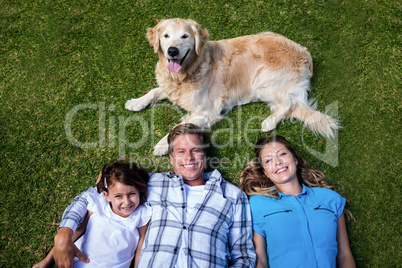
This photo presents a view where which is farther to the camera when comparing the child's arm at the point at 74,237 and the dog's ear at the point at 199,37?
the dog's ear at the point at 199,37

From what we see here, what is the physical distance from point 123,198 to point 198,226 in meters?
0.77

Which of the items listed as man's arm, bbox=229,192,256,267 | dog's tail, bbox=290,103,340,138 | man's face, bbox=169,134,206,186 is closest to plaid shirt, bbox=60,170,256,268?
man's arm, bbox=229,192,256,267

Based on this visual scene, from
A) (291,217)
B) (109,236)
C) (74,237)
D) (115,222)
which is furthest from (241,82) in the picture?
(74,237)

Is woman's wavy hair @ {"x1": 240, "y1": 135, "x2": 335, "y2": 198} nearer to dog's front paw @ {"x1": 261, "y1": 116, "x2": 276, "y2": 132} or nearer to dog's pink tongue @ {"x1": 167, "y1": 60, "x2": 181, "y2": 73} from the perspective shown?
dog's front paw @ {"x1": 261, "y1": 116, "x2": 276, "y2": 132}

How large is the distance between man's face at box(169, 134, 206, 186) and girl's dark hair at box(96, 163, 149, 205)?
0.40 meters

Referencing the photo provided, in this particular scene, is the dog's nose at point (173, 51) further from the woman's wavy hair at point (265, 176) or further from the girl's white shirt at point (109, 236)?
the girl's white shirt at point (109, 236)

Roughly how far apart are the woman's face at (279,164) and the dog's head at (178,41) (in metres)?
1.39

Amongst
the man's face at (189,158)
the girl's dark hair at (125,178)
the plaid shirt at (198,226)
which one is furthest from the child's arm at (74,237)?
the man's face at (189,158)

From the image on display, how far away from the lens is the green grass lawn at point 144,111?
3.12m

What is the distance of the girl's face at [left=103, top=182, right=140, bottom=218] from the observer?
2.54 meters

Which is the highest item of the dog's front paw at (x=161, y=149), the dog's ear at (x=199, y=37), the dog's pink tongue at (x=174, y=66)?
the dog's ear at (x=199, y=37)

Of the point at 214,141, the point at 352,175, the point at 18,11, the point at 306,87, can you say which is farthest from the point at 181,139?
the point at 18,11

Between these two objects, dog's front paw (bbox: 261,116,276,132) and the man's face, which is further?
dog's front paw (bbox: 261,116,276,132)

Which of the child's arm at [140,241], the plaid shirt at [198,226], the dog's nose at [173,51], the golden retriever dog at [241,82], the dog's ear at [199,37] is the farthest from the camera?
the golden retriever dog at [241,82]
